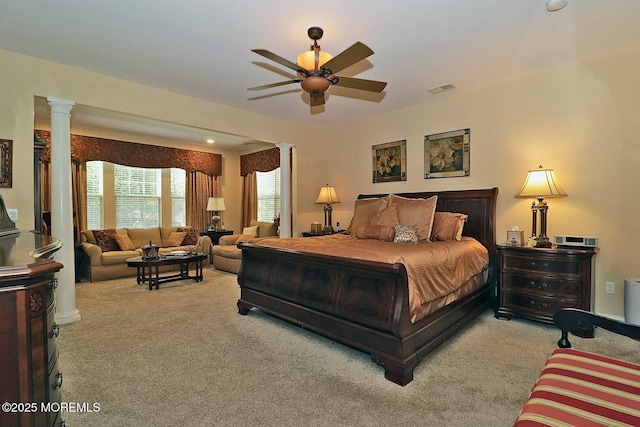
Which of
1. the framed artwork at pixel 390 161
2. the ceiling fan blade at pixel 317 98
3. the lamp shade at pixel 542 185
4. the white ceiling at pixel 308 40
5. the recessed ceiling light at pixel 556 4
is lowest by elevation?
the lamp shade at pixel 542 185

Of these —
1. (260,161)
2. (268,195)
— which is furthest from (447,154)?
(260,161)

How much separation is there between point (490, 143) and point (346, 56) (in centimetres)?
262

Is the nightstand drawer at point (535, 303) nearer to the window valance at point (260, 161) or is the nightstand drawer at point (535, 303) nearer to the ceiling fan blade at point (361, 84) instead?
the ceiling fan blade at point (361, 84)

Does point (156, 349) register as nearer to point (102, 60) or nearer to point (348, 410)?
point (348, 410)

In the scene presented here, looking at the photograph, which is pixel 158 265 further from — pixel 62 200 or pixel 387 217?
pixel 387 217

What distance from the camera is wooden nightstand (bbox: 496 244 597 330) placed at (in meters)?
3.02

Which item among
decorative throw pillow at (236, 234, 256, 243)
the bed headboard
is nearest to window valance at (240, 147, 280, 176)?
decorative throw pillow at (236, 234, 256, 243)

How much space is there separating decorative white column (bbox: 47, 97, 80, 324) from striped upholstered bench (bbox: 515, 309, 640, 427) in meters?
4.06

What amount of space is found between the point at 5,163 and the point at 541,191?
537 centimetres

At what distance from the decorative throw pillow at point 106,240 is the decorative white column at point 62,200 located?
250cm

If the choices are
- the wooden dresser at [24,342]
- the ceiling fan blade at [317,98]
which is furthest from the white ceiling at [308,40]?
the wooden dresser at [24,342]

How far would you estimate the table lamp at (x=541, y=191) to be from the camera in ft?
10.8

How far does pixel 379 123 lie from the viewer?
5121 mm

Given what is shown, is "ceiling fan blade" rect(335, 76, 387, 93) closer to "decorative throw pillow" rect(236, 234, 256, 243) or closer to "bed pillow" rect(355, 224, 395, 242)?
"bed pillow" rect(355, 224, 395, 242)
